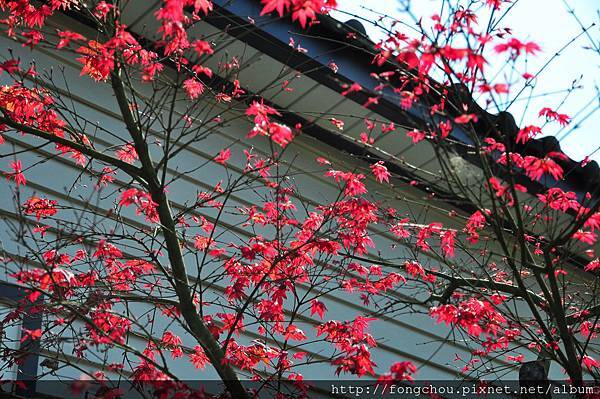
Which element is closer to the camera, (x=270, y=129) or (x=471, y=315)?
(x=270, y=129)

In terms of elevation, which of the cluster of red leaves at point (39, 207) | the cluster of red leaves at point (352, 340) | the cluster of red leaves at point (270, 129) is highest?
the cluster of red leaves at point (39, 207)

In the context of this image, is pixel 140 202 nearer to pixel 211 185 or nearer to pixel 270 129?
pixel 270 129

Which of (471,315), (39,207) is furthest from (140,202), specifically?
(471,315)

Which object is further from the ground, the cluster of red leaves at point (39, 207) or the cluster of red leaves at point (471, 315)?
the cluster of red leaves at point (39, 207)

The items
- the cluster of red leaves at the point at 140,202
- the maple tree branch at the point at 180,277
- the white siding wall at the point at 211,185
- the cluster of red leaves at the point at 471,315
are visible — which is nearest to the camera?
the maple tree branch at the point at 180,277

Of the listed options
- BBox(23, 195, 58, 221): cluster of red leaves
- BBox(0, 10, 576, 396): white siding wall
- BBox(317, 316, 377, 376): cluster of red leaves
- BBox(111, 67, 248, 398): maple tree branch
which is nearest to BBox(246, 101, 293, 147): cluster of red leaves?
BBox(111, 67, 248, 398): maple tree branch

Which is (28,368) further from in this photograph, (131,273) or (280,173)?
(280,173)

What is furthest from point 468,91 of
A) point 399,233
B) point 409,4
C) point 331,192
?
point 331,192

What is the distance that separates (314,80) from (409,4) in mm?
2284

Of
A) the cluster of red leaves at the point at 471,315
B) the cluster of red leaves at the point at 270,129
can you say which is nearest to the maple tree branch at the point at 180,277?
the cluster of red leaves at the point at 270,129

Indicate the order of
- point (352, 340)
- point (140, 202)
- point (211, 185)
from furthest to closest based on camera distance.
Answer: point (211, 185), point (140, 202), point (352, 340)

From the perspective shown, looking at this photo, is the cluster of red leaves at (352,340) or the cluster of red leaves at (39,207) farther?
the cluster of red leaves at (39,207)

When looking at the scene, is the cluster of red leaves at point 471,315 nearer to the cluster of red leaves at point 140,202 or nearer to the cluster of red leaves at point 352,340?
the cluster of red leaves at point 352,340

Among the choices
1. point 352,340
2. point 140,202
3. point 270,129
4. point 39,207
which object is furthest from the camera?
point 39,207
